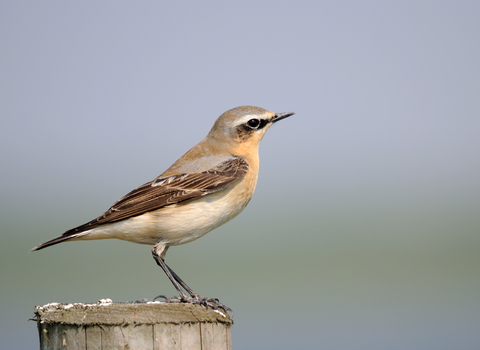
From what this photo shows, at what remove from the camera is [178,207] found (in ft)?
20.8

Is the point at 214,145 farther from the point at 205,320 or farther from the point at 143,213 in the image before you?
the point at 205,320

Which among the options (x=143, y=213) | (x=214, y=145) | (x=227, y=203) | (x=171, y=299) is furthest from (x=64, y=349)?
(x=214, y=145)

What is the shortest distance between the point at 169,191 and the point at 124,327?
2976mm

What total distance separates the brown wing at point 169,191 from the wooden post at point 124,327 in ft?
6.99

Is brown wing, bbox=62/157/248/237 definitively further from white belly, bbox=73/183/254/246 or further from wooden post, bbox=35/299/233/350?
wooden post, bbox=35/299/233/350

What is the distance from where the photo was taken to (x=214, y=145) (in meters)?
7.54

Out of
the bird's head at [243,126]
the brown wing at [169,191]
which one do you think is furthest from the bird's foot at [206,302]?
the bird's head at [243,126]

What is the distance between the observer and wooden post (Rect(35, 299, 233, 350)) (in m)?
3.68

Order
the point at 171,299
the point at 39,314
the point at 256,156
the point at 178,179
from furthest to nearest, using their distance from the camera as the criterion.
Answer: the point at 256,156 < the point at 178,179 < the point at 171,299 < the point at 39,314

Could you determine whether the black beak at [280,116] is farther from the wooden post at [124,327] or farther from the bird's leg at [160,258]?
the wooden post at [124,327]

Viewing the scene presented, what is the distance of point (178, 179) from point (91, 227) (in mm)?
1374

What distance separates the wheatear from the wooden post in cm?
164

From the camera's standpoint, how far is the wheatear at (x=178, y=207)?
6.19 meters

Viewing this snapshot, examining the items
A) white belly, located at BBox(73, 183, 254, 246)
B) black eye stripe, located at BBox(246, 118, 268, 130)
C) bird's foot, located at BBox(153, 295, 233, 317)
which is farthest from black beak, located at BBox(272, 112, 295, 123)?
bird's foot, located at BBox(153, 295, 233, 317)
